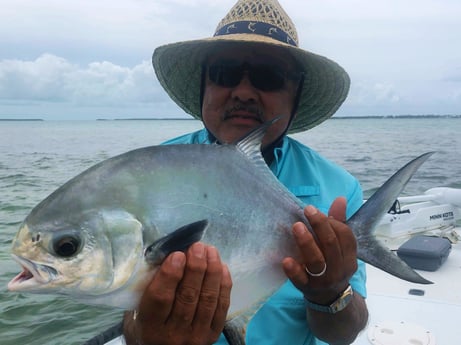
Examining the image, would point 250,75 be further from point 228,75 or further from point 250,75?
point 228,75

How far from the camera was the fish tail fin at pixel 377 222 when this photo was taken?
190 cm

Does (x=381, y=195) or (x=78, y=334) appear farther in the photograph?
(x=78, y=334)

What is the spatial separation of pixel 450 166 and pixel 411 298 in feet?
50.4

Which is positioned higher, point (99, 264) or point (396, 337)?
point (99, 264)

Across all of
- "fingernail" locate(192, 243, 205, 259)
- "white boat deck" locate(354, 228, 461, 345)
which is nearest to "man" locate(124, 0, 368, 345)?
"fingernail" locate(192, 243, 205, 259)

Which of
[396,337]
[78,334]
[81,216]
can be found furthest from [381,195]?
[78,334]

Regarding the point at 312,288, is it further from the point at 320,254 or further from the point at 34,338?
the point at 34,338

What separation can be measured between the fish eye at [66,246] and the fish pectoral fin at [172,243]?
211 millimetres

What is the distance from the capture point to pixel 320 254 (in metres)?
1.82

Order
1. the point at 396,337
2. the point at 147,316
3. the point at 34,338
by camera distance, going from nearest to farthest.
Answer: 1. the point at 147,316
2. the point at 396,337
3. the point at 34,338

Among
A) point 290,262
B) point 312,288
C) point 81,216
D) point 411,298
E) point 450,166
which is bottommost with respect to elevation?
point 450,166

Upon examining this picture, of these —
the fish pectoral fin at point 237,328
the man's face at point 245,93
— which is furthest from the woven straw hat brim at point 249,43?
the fish pectoral fin at point 237,328

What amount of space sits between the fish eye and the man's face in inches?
47.8

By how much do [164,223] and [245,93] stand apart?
1.11m
